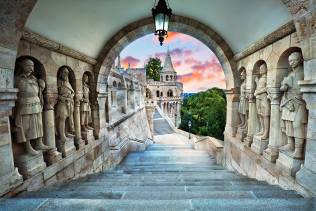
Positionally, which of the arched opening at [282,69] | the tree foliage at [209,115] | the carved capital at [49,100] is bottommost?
the tree foliage at [209,115]

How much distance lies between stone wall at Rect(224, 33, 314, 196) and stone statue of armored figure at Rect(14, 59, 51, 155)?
3524 mm

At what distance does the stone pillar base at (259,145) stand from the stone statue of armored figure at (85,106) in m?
3.70

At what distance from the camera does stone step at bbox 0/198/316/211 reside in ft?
5.65

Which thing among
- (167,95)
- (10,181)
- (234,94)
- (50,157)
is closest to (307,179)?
(234,94)

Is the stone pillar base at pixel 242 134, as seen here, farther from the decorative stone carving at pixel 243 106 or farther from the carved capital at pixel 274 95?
the carved capital at pixel 274 95

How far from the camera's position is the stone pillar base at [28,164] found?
101 inches

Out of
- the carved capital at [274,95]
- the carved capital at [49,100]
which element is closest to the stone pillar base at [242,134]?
the carved capital at [274,95]

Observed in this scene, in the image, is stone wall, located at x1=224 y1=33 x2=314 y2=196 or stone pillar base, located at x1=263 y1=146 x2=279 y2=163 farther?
stone pillar base, located at x1=263 y1=146 x2=279 y2=163

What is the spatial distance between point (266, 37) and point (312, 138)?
182 centimetres

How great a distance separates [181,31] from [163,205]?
4.46 m

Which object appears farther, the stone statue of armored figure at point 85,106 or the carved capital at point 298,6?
the stone statue of armored figure at point 85,106

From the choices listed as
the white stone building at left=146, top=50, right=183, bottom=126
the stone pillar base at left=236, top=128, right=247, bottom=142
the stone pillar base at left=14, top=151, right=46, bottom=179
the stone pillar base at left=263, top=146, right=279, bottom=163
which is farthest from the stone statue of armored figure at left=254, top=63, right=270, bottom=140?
the white stone building at left=146, top=50, right=183, bottom=126

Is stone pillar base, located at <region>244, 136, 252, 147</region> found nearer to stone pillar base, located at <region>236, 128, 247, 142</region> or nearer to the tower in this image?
stone pillar base, located at <region>236, 128, 247, 142</region>

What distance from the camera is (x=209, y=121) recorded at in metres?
24.8
